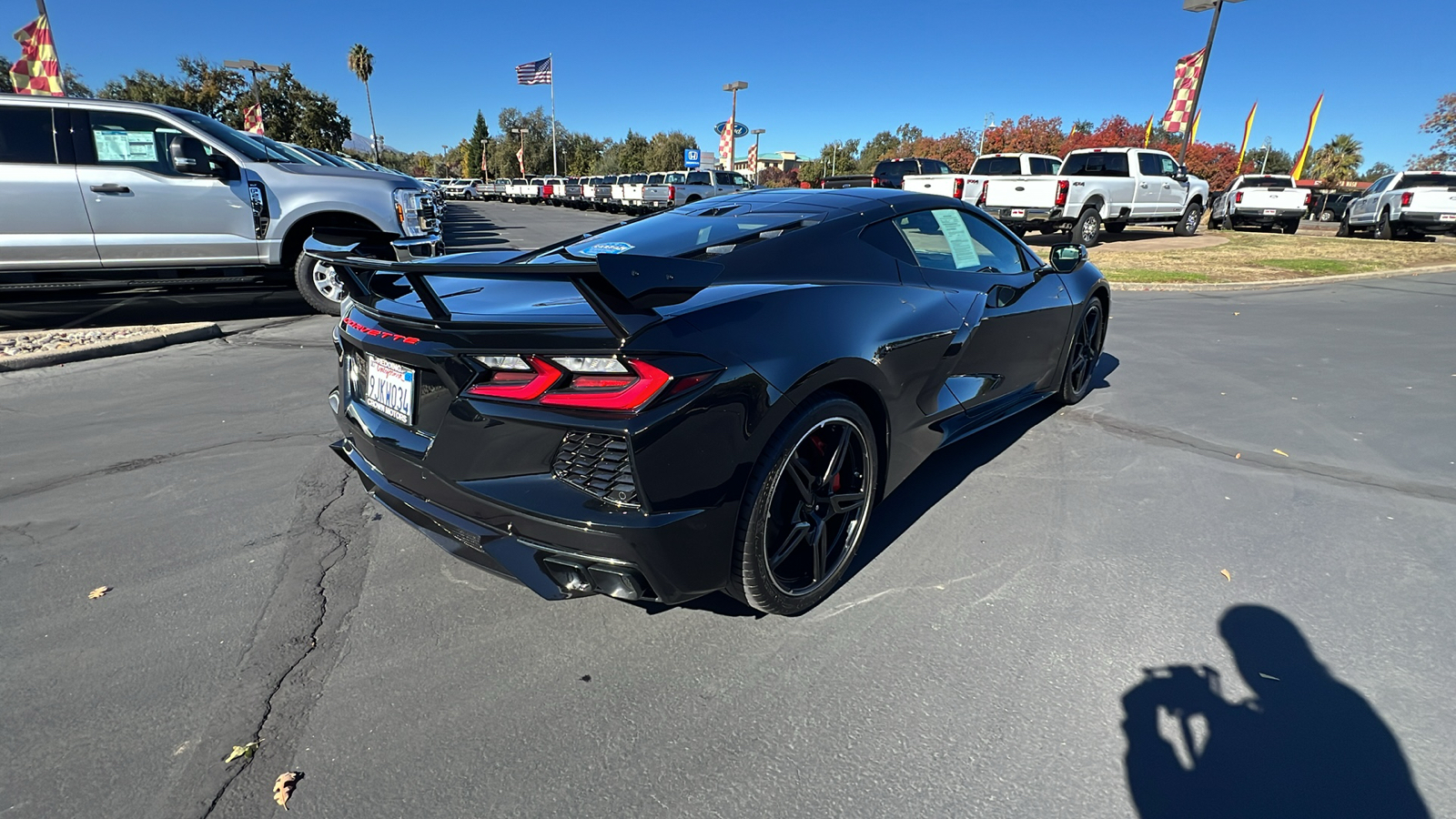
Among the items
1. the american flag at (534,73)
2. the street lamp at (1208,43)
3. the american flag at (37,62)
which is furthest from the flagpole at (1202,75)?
the american flag at (534,73)

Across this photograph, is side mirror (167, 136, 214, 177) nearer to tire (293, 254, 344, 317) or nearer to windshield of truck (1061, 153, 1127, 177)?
tire (293, 254, 344, 317)

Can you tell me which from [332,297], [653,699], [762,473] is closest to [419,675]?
[653,699]

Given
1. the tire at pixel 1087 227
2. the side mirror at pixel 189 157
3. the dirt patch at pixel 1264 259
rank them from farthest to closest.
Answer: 1. the tire at pixel 1087 227
2. the dirt patch at pixel 1264 259
3. the side mirror at pixel 189 157

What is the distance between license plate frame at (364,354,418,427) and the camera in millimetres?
2270

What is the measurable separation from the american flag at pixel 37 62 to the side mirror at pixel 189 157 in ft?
39.8

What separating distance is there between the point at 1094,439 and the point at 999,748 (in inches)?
113

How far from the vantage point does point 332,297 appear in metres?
7.99

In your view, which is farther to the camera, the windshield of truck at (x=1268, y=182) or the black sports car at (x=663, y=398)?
the windshield of truck at (x=1268, y=182)

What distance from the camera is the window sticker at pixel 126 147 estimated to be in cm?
682

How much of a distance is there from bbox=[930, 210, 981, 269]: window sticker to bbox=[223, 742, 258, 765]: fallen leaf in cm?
328

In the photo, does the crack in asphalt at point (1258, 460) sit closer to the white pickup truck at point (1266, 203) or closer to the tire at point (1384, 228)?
the tire at point (1384, 228)

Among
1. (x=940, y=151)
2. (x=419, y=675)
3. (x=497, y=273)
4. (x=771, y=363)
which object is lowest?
(x=419, y=675)

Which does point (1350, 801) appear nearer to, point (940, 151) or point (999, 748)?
point (999, 748)

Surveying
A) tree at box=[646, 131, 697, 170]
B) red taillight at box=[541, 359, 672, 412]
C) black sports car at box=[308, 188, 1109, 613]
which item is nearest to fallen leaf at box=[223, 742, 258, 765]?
black sports car at box=[308, 188, 1109, 613]
